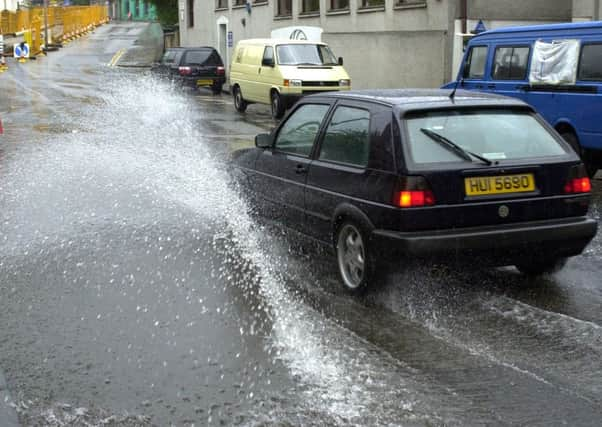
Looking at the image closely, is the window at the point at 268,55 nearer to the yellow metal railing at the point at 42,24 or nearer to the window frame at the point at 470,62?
the window frame at the point at 470,62

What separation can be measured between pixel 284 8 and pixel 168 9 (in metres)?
24.5

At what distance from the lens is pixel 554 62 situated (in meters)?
12.8

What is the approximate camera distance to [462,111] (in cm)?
666

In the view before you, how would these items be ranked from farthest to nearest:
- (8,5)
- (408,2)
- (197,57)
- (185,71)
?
(8,5) → (197,57) → (185,71) → (408,2)

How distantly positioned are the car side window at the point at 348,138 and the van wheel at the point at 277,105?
54.5ft

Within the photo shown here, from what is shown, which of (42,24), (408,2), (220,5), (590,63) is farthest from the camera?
(42,24)

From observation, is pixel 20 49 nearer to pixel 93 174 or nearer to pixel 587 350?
pixel 93 174

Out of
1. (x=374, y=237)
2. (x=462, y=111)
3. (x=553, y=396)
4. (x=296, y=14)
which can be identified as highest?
(x=296, y=14)

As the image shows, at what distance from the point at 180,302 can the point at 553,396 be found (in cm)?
287

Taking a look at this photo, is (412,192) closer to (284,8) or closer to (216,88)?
(216,88)

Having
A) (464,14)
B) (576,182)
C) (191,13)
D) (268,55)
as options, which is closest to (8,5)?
(191,13)

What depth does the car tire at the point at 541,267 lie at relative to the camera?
7160mm

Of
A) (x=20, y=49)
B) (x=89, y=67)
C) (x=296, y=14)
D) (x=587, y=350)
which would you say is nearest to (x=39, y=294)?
(x=587, y=350)

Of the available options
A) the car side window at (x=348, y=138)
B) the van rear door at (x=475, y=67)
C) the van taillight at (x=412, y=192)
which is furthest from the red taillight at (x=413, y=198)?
the van rear door at (x=475, y=67)
